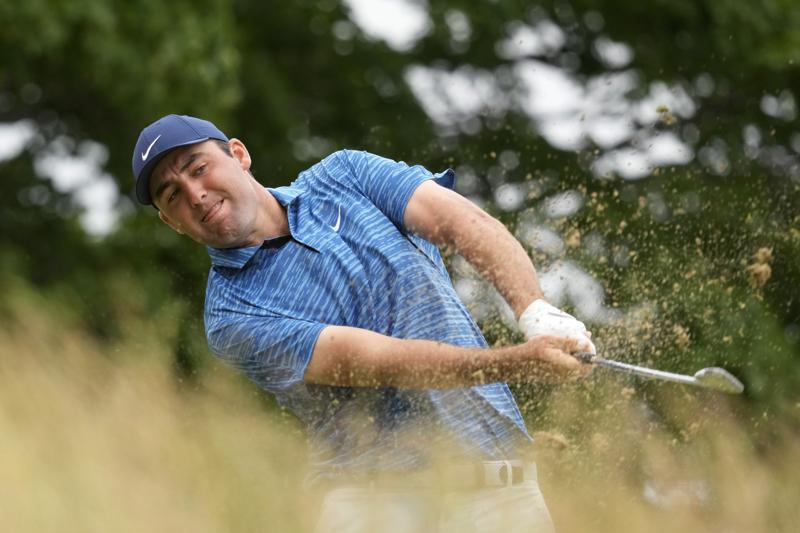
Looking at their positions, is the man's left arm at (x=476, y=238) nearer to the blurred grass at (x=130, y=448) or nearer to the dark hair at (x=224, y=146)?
the dark hair at (x=224, y=146)

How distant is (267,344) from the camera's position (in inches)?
147

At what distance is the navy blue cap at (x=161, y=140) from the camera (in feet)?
12.3

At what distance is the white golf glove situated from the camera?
11.1 ft

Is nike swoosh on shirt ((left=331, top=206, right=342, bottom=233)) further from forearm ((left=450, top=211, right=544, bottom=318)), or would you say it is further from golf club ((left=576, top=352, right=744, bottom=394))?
golf club ((left=576, top=352, right=744, bottom=394))

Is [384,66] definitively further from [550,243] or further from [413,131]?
[550,243]

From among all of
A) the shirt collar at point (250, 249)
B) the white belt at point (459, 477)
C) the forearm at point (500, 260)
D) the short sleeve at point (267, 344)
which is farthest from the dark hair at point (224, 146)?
the white belt at point (459, 477)

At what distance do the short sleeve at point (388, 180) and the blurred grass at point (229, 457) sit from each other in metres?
0.89

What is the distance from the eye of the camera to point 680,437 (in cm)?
671

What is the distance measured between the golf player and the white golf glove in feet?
0.27

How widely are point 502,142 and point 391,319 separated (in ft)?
27.5

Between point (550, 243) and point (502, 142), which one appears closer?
point (550, 243)

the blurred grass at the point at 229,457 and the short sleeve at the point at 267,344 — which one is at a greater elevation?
the short sleeve at the point at 267,344

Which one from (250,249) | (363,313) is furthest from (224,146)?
(363,313)

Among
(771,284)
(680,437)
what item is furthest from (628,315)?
(771,284)
